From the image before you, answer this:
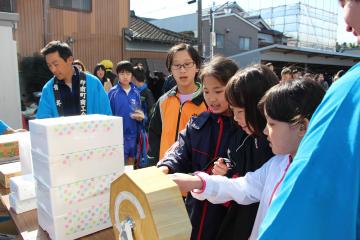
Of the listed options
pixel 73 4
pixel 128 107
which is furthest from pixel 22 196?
pixel 73 4

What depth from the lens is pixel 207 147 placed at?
4.56 feet

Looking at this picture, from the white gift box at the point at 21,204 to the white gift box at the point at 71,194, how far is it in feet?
0.90

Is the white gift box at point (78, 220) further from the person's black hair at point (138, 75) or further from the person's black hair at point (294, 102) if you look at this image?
the person's black hair at point (138, 75)

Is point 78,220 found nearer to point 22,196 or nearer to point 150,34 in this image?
point 22,196

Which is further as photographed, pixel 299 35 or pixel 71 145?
pixel 299 35

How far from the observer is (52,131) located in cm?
117

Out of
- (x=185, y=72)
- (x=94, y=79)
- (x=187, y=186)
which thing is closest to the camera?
(x=187, y=186)

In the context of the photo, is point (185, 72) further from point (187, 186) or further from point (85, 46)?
point (85, 46)

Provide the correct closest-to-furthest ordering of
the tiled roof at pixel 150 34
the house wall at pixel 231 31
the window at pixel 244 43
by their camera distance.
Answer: the tiled roof at pixel 150 34 → the house wall at pixel 231 31 → the window at pixel 244 43

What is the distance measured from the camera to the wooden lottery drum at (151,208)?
72 centimetres

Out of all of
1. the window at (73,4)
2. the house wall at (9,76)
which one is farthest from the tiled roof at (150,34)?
the house wall at (9,76)

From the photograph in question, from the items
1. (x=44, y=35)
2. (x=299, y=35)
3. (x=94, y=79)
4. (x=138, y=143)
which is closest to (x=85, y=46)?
(x=44, y=35)

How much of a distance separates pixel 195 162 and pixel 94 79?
1588mm

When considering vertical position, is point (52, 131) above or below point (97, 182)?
above
